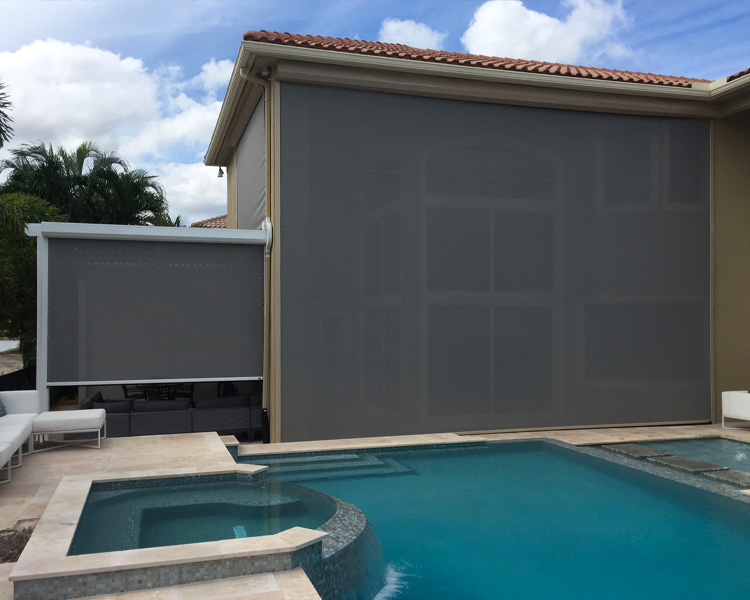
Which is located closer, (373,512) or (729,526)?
(729,526)

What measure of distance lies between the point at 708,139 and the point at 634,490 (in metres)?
7.42

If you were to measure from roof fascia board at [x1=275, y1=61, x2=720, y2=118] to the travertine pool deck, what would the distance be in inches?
207

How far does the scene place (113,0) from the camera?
15.5m

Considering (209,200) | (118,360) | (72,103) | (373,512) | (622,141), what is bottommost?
(373,512)

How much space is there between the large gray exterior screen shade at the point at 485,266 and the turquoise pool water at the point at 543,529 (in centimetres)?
185

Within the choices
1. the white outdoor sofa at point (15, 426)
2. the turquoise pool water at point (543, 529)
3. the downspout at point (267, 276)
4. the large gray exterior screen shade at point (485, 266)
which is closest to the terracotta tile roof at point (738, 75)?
the large gray exterior screen shade at point (485, 266)

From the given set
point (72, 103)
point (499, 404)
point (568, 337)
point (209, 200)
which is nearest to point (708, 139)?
point (568, 337)

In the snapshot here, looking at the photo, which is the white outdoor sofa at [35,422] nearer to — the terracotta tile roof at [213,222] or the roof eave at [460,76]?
the roof eave at [460,76]

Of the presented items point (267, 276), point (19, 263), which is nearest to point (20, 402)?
point (267, 276)

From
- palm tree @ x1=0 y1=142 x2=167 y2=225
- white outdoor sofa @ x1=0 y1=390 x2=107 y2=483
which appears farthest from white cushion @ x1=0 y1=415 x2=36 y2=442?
palm tree @ x1=0 y1=142 x2=167 y2=225

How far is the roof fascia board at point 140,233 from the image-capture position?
9828mm

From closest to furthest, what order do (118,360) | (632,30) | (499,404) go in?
1. (118,360)
2. (499,404)
3. (632,30)

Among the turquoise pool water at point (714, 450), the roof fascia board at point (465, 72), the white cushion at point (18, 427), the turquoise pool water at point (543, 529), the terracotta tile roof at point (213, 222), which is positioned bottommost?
the turquoise pool water at point (543, 529)

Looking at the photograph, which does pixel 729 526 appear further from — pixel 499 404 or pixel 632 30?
pixel 632 30
